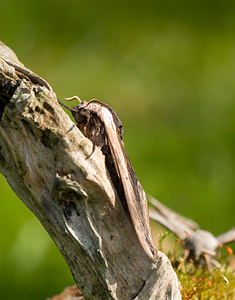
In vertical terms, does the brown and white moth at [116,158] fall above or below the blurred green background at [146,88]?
below

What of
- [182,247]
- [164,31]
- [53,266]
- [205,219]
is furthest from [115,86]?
[182,247]

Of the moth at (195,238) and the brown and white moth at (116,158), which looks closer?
the brown and white moth at (116,158)

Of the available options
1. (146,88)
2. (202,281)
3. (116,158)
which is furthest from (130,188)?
(146,88)

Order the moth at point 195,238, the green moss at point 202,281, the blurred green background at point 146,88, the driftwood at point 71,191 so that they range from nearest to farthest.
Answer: the driftwood at point 71,191 → the green moss at point 202,281 → the moth at point 195,238 → the blurred green background at point 146,88

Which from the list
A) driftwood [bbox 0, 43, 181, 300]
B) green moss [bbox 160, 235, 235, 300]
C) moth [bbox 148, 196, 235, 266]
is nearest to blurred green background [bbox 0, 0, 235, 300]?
moth [bbox 148, 196, 235, 266]

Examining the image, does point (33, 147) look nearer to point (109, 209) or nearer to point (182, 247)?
point (109, 209)

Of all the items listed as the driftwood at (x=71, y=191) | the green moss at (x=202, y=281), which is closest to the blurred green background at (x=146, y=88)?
the green moss at (x=202, y=281)

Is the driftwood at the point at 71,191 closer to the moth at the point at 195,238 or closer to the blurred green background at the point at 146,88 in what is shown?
the moth at the point at 195,238
